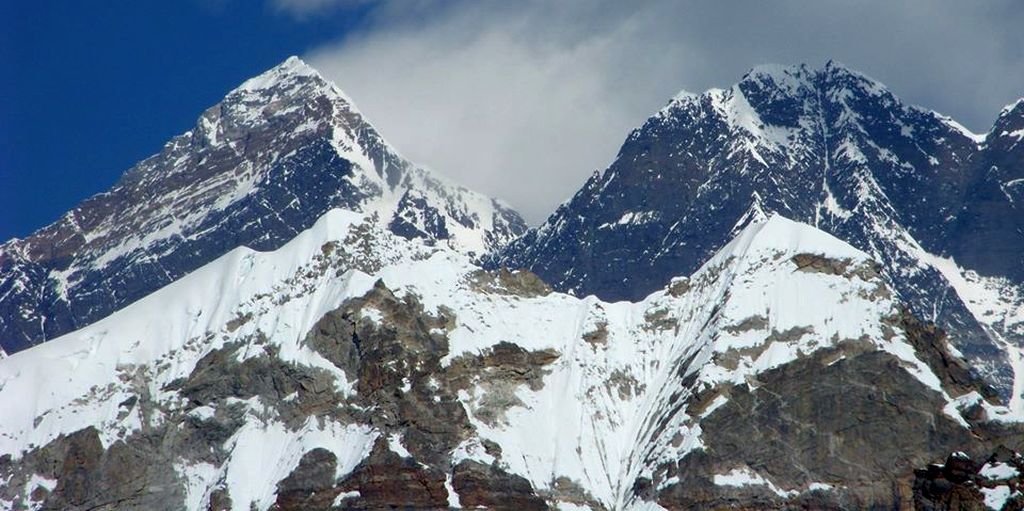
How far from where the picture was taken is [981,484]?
4931 inches

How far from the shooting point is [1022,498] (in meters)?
123

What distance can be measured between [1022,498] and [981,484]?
10.2ft

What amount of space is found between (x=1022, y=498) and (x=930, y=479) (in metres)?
7.61

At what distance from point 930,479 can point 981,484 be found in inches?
180

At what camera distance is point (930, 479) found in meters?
129
